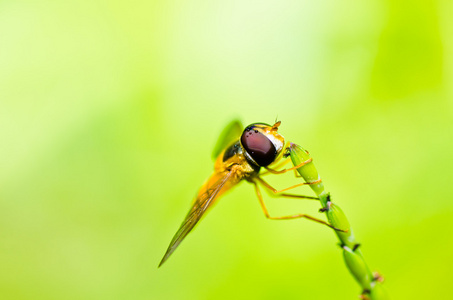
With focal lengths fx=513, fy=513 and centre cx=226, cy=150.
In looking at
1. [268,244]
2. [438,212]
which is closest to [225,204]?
[268,244]

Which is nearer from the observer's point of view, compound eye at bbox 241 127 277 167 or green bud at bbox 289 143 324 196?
green bud at bbox 289 143 324 196

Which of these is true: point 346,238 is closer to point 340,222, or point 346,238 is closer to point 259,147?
point 340,222

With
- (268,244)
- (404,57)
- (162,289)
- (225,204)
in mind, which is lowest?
(162,289)

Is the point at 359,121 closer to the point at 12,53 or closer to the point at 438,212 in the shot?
the point at 438,212

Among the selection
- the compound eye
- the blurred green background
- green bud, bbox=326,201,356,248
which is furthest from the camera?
the blurred green background

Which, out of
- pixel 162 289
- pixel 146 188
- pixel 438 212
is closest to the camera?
pixel 438 212

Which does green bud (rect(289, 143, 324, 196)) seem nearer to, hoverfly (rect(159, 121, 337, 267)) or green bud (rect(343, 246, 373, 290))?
green bud (rect(343, 246, 373, 290))

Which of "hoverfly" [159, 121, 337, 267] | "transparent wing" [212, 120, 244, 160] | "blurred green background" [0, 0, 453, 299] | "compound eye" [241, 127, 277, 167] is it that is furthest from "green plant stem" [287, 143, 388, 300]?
"blurred green background" [0, 0, 453, 299]

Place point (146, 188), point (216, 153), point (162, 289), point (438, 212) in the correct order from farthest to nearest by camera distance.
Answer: point (146, 188)
point (162, 289)
point (438, 212)
point (216, 153)
